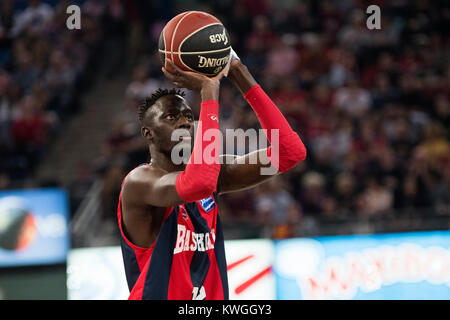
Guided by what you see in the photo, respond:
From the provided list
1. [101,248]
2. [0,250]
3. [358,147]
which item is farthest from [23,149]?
[358,147]

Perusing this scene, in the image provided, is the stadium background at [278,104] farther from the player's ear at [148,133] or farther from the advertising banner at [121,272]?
the player's ear at [148,133]

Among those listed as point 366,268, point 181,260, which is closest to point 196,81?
point 181,260

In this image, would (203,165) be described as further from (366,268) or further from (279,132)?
(366,268)

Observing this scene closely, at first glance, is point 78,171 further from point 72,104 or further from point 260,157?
point 260,157

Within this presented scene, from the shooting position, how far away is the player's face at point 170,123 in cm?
383

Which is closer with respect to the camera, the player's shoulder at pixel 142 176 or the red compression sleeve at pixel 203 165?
the red compression sleeve at pixel 203 165

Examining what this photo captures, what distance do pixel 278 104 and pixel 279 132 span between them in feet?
23.1

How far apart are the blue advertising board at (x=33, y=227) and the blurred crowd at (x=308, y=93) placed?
2.53 feet

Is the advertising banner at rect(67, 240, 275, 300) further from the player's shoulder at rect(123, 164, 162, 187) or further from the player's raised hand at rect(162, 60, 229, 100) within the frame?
the player's raised hand at rect(162, 60, 229, 100)

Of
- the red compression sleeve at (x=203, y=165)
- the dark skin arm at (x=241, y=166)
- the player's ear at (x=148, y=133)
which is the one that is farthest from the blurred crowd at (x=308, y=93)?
the red compression sleeve at (x=203, y=165)

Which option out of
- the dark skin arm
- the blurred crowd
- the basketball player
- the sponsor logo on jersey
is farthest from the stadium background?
the basketball player

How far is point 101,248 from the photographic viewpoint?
7.77 m

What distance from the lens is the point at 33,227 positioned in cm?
848
